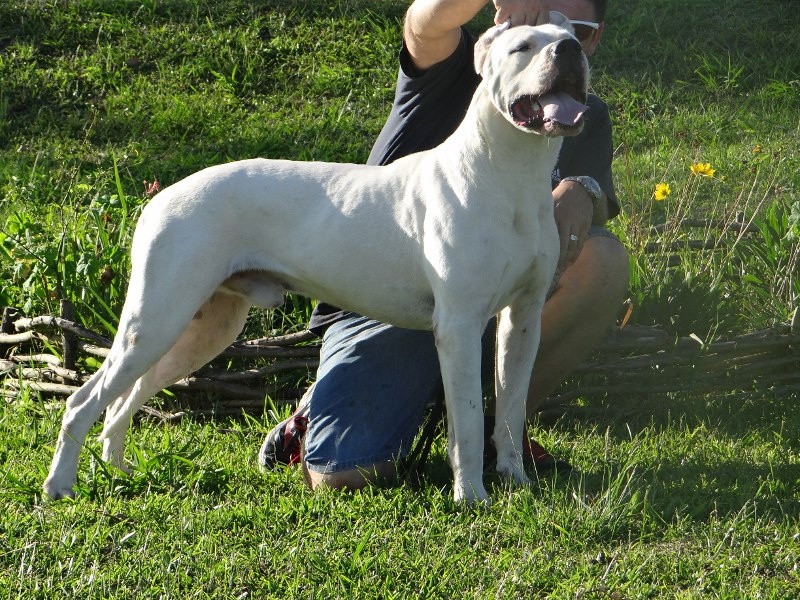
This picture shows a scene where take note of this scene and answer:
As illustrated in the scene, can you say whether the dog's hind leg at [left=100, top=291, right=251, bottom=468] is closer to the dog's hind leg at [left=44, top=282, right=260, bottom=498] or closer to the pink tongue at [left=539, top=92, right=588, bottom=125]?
the dog's hind leg at [left=44, top=282, right=260, bottom=498]

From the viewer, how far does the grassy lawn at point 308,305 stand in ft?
10.2

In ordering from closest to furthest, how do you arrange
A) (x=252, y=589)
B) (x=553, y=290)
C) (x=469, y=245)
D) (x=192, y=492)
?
(x=252, y=589) < (x=469, y=245) < (x=192, y=492) < (x=553, y=290)

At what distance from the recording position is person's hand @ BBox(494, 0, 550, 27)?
3.59 m

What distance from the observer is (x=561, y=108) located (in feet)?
10.5

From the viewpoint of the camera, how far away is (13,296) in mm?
5055

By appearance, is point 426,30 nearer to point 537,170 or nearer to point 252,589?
point 537,170

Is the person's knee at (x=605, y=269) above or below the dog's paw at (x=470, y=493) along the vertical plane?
above

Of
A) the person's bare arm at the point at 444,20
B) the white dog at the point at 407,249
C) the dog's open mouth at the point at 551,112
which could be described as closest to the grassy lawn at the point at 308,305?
the white dog at the point at 407,249

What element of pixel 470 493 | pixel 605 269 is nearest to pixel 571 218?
pixel 605 269

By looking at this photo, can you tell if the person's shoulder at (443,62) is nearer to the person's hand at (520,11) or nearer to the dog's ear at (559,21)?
the person's hand at (520,11)

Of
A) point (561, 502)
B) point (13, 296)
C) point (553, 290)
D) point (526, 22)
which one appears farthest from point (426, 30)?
point (13, 296)

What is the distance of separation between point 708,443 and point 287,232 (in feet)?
5.93

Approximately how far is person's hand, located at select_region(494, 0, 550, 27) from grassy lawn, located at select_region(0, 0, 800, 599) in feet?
4.88

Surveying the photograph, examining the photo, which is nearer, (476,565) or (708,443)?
(476,565)
